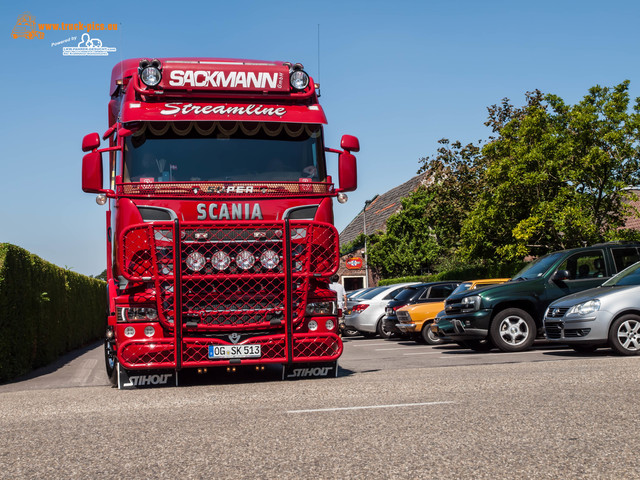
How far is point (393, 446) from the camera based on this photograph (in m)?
5.13

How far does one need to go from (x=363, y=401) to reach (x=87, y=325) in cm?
1703

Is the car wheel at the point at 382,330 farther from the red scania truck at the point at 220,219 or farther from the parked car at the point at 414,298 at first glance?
the red scania truck at the point at 220,219

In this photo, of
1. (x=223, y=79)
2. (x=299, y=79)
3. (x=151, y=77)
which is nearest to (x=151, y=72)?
(x=151, y=77)

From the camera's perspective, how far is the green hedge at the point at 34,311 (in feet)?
40.3

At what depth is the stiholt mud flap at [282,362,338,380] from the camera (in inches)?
387

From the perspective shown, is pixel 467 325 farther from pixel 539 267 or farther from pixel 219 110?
pixel 219 110

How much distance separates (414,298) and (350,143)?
9.88 meters

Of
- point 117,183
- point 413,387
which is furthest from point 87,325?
point 413,387

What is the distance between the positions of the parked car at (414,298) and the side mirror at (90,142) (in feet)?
36.1

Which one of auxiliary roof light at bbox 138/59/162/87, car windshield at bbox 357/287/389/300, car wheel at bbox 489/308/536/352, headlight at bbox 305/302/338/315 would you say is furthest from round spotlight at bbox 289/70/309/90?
car windshield at bbox 357/287/389/300

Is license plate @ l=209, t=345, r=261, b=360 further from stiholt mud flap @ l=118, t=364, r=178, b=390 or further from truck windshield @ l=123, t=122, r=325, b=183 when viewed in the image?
truck windshield @ l=123, t=122, r=325, b=183

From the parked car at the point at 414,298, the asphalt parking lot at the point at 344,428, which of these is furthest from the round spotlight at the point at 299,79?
the parked car at the point at 414,298

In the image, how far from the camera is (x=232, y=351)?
894 centimetres

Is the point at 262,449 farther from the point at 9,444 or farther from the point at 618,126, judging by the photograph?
the point at 618,126
